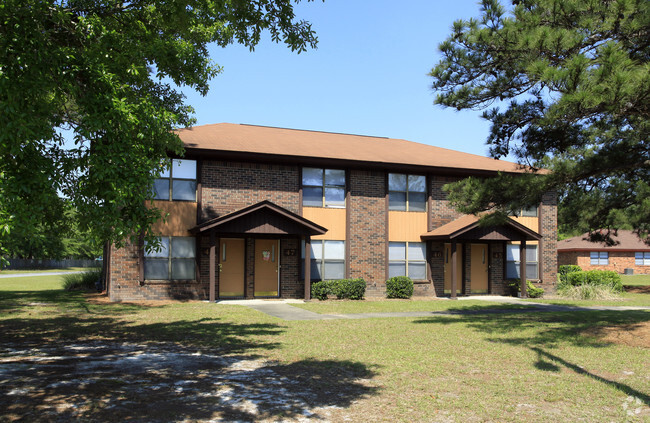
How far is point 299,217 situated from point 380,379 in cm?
1180

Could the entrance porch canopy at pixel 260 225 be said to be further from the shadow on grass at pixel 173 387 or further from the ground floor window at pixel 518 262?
the ground floor window at pixel 518 262

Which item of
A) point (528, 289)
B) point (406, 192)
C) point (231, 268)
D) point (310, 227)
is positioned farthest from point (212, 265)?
point (528, 289)

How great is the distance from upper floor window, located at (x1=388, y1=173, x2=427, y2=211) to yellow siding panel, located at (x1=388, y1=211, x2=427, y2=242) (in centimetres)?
26

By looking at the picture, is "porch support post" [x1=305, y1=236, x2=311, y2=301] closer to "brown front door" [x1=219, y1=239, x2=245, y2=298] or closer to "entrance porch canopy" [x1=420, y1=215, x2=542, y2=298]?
"brown front door" [x1=219, y1=239, x2=245, y2=298]

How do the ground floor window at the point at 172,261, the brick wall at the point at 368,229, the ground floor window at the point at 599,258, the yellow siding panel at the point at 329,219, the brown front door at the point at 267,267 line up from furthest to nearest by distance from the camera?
the ground floor window at the point at 599,258 → the brick wall at the point at 368,229 → the yellow siding panel at the point at 329,219 → the brown front door at the point at 267,267 → the ground floor window at the point at 172,261

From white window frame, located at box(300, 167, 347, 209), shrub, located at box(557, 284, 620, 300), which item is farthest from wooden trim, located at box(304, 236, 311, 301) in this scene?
shrub, located at box(557, 284, 620, 300)

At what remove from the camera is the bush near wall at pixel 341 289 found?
64.6ft

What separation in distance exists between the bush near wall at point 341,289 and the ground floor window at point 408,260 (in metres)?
1.98

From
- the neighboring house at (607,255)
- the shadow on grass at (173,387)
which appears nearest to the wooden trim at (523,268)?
the shadow on grass at (173,387)

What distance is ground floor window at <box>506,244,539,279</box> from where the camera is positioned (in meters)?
23.5

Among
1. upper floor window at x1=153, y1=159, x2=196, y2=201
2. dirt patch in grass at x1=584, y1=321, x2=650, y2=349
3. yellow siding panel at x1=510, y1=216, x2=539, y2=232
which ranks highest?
upper floor window at x1=153, y1=159, x2=196, y2=201

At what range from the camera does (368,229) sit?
69.4 feet

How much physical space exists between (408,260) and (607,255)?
3784 centimetres

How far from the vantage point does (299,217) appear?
18.8 m
